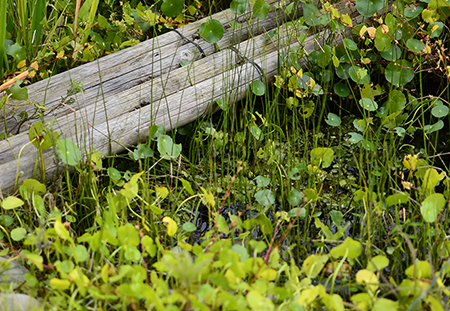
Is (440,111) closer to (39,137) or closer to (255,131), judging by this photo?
(255,131)

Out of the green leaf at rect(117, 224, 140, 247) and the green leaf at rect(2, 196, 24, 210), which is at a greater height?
the green leaf at rect(2, 196, 24, 210)

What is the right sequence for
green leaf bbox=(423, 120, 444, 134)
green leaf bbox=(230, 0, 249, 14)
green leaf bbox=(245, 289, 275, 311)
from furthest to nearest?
1. green leaf bbox=(230, 0, 249, 14)
2. green leaf bbox=(423, 120, 444, 134)
3. green leaf bbox=(245, 289, 275, 311)

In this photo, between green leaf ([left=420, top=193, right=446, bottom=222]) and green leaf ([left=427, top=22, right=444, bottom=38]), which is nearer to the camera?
green leaf ([left=420, top=193, right=446, bottom=222])

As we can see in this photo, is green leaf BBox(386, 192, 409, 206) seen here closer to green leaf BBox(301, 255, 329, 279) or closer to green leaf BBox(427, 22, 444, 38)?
green leaf BBox(301, 255, 329, 279)

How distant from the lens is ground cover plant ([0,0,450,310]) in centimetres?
117

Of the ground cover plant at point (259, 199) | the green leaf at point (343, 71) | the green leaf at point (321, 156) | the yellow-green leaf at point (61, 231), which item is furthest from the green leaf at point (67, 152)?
the green leaf at point (343, 71)

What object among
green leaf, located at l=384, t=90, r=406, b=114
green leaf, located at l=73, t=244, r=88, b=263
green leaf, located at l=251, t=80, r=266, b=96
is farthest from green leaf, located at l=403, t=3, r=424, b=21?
green leaf, located at l=73, t=244, r=88, b=263

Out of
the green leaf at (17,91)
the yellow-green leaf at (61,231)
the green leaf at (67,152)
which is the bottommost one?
the yellow-green leaf at (61,231)

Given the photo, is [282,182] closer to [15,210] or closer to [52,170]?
[52,170]

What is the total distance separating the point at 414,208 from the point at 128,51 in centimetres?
136

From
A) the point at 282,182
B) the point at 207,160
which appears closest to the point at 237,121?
the point at 207,160

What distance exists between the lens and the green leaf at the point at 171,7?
2141 millimetres

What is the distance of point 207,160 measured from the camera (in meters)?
1.88

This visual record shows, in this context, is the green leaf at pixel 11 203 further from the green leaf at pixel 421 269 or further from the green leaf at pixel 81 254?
the green leaf at pixel 421 269
